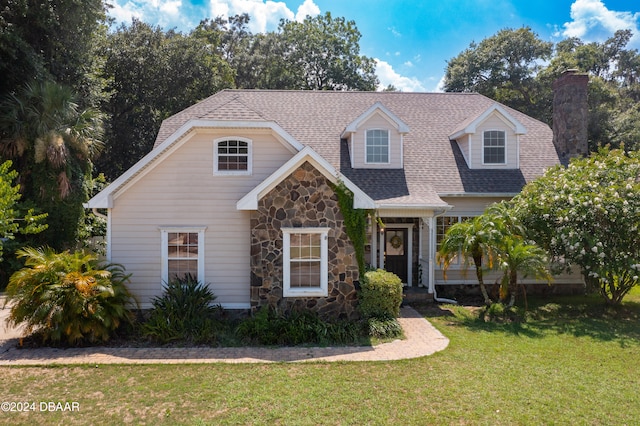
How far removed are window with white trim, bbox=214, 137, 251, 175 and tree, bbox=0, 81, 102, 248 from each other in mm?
9203

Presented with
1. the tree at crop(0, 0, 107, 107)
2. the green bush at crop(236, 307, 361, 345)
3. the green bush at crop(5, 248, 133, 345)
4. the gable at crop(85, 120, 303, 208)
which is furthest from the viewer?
the tree at crop(0, 0, 107, 107)

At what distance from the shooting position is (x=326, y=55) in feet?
113

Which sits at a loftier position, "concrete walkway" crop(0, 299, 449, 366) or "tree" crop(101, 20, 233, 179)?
"tree" crop(101, 20, 233, 179)

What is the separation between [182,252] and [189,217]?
3.20 ft

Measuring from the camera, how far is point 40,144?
15055 millimetres

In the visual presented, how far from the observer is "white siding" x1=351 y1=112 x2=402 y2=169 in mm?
14094

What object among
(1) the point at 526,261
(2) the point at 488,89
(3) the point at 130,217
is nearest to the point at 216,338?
(3) the point at 130,217

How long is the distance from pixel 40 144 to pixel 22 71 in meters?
3.98

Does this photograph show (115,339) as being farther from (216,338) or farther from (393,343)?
(393,343)

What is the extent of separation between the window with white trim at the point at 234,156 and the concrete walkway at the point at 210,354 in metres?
4.75

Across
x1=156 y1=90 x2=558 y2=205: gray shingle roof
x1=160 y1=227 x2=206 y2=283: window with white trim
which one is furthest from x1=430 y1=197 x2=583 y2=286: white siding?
x1=160 y1=227 x2=206 y2=283: window with white trim

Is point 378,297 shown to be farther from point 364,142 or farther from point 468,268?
point 364,142

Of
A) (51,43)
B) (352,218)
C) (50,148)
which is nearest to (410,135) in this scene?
(352,218)

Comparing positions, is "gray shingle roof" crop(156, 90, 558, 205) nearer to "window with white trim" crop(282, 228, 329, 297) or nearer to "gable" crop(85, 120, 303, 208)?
"gable" crop(85, 120, 303, 208)
